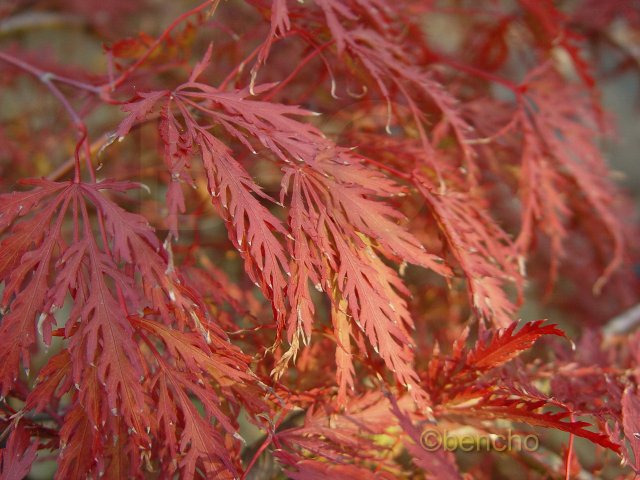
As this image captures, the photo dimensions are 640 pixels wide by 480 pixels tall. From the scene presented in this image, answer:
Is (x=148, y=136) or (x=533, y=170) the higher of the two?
(x=533, y=170)

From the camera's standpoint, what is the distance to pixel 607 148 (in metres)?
2.59

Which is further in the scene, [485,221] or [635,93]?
[635,93]

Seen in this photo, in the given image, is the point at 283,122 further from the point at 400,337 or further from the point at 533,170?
the point at 533,170

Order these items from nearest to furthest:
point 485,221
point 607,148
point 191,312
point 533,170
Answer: point 191,312 → point 485,221 → point 533,170 → point 607,148

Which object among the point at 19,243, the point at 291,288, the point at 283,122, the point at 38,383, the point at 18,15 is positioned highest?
the point at 283,122

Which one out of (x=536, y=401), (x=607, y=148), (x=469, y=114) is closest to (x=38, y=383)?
(x=536, y=401)

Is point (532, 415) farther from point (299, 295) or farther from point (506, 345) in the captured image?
point (299, 295)

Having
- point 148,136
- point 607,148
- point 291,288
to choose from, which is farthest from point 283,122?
point 607,148

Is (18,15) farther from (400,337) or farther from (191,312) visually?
(400,337)

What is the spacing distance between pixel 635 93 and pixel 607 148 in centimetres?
28

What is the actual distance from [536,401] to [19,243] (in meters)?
0.64

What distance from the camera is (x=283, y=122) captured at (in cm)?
70

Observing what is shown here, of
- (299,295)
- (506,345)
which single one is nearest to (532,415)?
(506,345)

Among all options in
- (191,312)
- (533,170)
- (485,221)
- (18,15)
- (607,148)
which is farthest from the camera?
(607,148)
